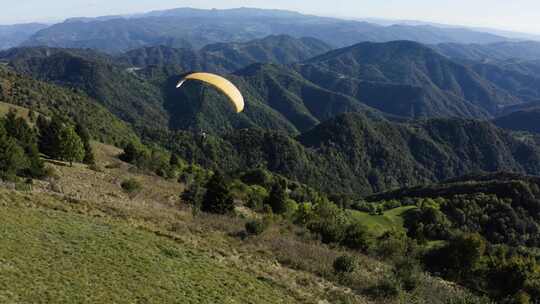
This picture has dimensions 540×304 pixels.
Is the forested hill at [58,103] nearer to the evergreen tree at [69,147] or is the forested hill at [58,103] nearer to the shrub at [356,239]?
the evergreen tree at [69,147]

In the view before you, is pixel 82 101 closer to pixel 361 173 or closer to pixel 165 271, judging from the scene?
pixel 361 173

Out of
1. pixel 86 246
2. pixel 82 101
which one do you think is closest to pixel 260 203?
pixel 86 246

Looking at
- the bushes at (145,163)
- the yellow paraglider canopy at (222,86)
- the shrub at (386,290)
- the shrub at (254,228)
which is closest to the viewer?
the shrub at (386,290)

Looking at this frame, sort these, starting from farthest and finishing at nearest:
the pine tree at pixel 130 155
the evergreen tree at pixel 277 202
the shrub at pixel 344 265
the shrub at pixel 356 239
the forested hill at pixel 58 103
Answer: the forested hill at pixel 58 103
the pine tree at pixel 130 155
the evergreen tree at pixel 277 202
the shrub at pixel 356 239
the shrub at pixel 344 265

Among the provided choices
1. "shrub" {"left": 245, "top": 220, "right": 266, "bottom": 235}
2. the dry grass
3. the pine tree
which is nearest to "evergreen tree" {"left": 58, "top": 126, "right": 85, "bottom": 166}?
the pine tree

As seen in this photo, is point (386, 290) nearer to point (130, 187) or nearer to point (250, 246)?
A: point (250, 246)

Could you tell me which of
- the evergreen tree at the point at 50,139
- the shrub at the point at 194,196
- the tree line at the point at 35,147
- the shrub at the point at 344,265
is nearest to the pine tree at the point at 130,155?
the tree line at the point at 35,147

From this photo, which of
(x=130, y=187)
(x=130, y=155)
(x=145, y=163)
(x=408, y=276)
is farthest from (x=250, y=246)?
(x=130, y=155)
